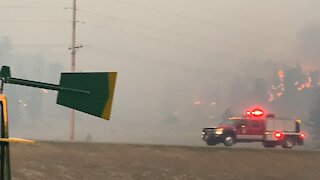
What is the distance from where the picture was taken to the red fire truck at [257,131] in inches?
1175

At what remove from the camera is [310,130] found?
293ft

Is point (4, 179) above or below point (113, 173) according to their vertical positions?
above

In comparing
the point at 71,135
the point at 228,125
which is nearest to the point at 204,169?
the point at 228,125

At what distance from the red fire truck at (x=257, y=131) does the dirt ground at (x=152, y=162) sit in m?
6.08

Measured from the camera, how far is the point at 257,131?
3058 centimetres

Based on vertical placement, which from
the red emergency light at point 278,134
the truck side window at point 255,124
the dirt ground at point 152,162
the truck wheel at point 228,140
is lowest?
the dirt ground at point 152,162

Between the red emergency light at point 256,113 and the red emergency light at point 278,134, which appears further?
the red emergency light at point 256,113

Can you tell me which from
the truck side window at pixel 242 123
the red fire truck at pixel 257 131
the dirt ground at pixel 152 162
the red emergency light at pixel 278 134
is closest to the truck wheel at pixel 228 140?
the red fire truck at pixel 257 131

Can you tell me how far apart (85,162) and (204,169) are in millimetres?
5668

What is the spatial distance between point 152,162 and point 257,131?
13.5 meters

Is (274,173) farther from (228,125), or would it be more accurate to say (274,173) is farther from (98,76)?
(98,76)

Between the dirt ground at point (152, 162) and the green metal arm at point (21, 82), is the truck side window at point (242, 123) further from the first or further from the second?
the green metal arm at point (21, 82)

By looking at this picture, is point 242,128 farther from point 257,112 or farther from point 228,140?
point 257,112

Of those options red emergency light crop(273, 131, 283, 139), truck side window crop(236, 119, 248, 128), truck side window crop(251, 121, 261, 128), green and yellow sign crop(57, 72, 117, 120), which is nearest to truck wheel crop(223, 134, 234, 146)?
truck side window crop(236, 119, 248, 128)
